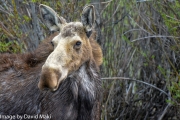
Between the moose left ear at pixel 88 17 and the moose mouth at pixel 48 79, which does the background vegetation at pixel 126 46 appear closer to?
the moose left ear at pixel 88 17

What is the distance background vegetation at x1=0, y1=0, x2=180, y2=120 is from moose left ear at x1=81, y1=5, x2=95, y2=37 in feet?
5.49

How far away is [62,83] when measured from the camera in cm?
609

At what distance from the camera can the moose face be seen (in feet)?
16.5

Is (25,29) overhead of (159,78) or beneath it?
overhead

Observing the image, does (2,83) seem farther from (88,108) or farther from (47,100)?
(88,108)

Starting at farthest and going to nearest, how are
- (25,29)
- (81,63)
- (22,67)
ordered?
(25,29) < (22,67) < (81,63)

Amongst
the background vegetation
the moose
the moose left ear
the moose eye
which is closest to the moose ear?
the moose

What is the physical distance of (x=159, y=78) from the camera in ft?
28.4

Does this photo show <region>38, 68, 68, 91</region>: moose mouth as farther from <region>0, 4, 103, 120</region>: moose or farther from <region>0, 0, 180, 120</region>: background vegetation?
<region>0, 0, 180, 120</region>: background vegetation

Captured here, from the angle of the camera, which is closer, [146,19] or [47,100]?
[47,100]

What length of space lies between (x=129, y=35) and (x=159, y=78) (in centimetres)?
117

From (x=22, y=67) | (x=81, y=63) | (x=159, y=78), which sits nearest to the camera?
(x=81, y=63)

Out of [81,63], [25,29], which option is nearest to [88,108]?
[81,63]

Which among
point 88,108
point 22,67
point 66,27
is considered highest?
point 66,27
